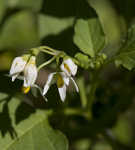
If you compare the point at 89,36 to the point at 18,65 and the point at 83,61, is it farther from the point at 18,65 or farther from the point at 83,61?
the point at 18,65

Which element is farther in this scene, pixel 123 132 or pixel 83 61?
pixel 123 132

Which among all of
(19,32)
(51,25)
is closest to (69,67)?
(51,25)

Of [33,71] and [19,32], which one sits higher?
[33,71]

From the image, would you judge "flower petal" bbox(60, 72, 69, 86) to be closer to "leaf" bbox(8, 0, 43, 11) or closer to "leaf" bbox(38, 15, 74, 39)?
"leaf" bbox(38, 15, 74, 39)

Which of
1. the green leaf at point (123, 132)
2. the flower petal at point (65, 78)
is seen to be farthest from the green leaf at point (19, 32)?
the flower petal at point (65, 78)

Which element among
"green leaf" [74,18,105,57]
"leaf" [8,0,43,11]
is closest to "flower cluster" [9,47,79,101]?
"green leaf" [74,18,105,57]

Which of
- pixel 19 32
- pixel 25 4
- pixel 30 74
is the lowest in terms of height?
pixel 19 32

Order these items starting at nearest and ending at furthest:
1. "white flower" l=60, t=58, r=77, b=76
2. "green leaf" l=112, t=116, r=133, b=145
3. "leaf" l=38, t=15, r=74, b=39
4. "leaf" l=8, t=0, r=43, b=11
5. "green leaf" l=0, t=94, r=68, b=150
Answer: "white flower" l=60, t=58, r=77, b=76 < "green leaf" l=0, t=94, r=68, b=150 < "leaf" l=38, t=15, r=74, b=39 < "green leaf" l=112, t=116, r=133, b=145 < "leaf" l=8, t=0, r=43, b=11
